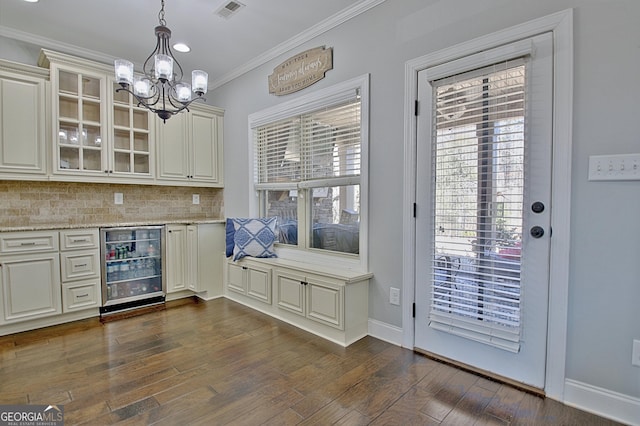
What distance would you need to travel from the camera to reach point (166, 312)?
3.41 meters

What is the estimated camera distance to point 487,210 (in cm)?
212

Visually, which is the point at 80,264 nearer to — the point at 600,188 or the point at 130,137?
the point at 130,137

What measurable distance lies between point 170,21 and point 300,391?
324 centimetres

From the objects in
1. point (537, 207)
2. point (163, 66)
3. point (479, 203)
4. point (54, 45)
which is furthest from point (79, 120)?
point (537, 207)

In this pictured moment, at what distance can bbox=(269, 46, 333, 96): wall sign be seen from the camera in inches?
121

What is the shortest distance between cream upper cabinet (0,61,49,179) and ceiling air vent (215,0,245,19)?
1.81 m

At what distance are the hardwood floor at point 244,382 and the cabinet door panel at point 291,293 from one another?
0.84 ft

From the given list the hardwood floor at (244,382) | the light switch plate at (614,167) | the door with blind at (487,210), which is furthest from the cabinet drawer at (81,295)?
the light switch plate at (614,167)

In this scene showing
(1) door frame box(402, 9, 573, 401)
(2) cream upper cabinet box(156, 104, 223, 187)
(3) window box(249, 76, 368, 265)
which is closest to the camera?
(1) door frame box(402, 9, 573, 401)

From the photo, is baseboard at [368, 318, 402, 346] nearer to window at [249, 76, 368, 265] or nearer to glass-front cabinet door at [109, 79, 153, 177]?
window at [249, 76, 368, 265]

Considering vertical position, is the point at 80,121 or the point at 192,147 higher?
the point at 80,121

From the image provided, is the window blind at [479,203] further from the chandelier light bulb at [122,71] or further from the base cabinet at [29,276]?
the base cabinet at [29,276]

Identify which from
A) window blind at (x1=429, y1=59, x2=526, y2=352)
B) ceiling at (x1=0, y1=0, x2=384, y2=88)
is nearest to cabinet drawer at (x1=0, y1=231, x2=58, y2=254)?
ceiling at (x1=0, y1=0, x2=384, y2=88)

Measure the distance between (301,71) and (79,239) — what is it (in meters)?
2.71
